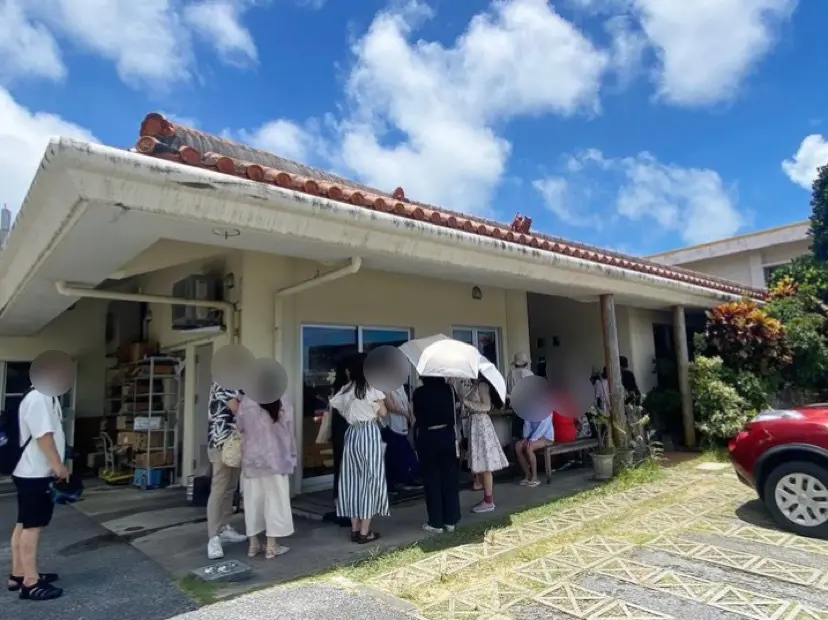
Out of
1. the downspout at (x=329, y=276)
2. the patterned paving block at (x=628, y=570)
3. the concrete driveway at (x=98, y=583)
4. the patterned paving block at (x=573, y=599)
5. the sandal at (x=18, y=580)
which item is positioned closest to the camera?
the patterned paving block at (x=573, y=599)

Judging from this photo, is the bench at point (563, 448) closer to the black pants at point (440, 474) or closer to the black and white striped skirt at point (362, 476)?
the black pants at point (440, 474)

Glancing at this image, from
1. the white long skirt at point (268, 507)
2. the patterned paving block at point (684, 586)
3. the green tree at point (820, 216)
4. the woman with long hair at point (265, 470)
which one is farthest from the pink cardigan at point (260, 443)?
the green tree at point (820, 216)

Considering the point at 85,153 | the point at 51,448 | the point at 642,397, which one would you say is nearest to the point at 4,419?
the point at 51,448

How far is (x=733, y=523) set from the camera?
17.5 ft

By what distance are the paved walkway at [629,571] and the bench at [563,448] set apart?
1853mm

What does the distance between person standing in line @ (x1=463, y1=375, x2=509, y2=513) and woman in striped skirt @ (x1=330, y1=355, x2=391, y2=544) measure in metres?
1.38

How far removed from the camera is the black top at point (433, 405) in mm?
5527

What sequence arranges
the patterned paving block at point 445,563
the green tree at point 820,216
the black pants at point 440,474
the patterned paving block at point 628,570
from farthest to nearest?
1. the green tree at point 820,216
2. the black pants at point 440,474
3. the patterned paving block at point 445,563
4. the patterned paving block at point 628,570

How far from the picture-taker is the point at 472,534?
5301mm

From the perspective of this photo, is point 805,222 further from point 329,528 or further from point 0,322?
point 0,322

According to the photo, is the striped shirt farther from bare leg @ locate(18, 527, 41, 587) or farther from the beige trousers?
bare leg @ locate(18, 527, 41, 587)

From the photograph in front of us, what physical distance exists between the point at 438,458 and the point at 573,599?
2.04 metres

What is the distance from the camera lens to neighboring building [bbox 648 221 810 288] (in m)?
16.8

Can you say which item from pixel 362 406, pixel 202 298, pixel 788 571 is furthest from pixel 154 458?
pixel 788 571
